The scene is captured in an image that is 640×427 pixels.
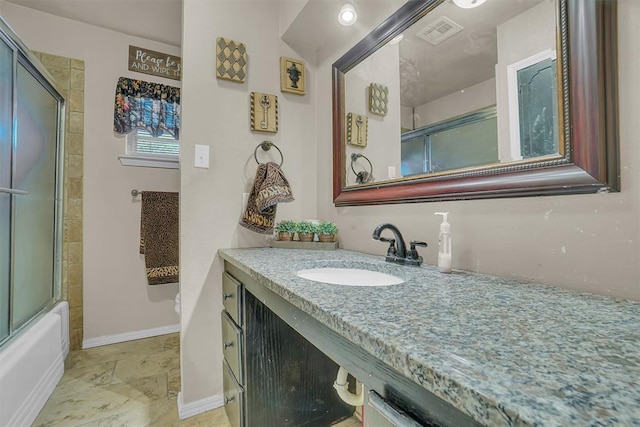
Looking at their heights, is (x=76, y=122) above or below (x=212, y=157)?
above

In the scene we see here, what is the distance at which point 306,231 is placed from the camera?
4.88ft

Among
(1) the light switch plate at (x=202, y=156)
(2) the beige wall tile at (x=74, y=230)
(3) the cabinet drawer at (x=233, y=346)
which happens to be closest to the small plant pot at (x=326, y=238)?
(3) the cabinet drawer at (x=233, y=346)

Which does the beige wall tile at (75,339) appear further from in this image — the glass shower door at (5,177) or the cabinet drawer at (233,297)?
the cabinet drawer at (233,297)

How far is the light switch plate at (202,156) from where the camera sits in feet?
4.70

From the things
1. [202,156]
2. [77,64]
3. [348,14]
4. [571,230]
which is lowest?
[571,230]

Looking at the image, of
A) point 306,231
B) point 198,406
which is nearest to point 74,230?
point 198,406

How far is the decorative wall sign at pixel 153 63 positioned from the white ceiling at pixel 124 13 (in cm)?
13

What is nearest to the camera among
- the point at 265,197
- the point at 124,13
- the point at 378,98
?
the point at 378,98

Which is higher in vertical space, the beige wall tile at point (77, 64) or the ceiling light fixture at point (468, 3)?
the beige wall tile at point (77, 64)

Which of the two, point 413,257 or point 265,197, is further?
point 265,197

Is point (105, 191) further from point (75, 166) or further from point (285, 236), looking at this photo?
point (285, 236)

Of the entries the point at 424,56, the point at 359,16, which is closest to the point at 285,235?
the point at 424,56

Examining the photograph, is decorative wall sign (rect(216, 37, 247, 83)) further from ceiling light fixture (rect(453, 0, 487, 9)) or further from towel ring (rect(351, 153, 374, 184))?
ceiling light fixture (rect(453, 0, 487, 9))

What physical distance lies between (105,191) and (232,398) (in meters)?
1.84
